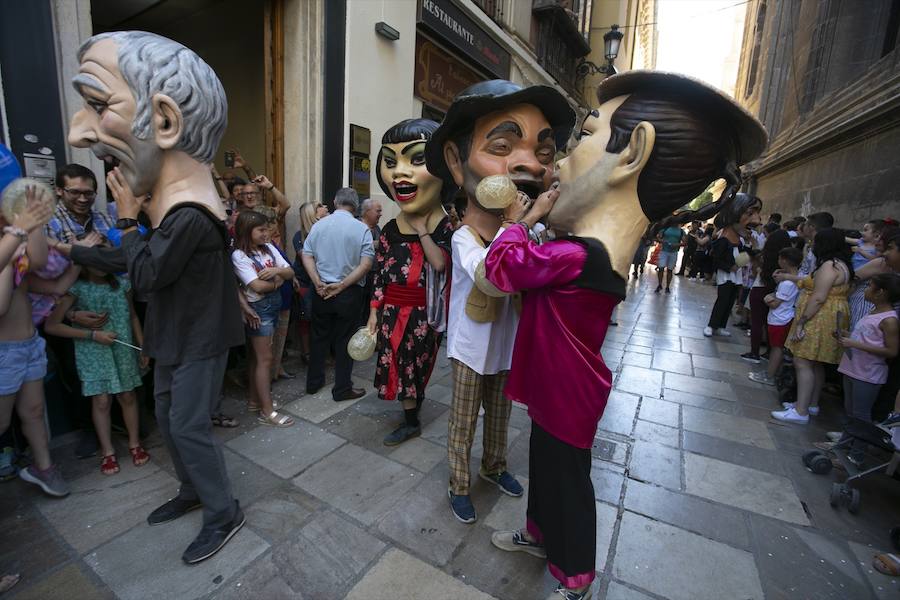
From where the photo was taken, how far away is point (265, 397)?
129 inches

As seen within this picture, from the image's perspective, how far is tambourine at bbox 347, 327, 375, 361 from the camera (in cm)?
248

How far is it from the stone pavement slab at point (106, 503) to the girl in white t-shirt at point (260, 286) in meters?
0.82

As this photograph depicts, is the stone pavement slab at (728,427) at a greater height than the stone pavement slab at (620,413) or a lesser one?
lesser

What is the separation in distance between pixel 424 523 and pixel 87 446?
2.30 meters

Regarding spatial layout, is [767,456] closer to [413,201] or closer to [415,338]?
[415,338]

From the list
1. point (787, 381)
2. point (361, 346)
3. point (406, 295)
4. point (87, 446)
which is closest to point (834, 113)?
point (787, 381)

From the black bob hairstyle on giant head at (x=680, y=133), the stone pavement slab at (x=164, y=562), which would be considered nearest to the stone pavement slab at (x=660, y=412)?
the black bob hairstyle on giant head at (x=680, y=133)

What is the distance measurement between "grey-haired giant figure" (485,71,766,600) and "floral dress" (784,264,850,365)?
10.3 ft

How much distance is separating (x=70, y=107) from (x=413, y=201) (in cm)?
236

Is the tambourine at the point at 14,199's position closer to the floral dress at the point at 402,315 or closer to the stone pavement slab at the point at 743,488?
the floral dress at the point at 402,315

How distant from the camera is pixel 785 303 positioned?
4793mm

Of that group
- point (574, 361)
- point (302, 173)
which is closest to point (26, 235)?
point (574, 361)

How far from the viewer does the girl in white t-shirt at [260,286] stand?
322cm

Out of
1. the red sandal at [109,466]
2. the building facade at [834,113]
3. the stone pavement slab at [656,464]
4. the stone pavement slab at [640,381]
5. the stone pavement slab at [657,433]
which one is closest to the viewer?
the red sandal at [109,466]
